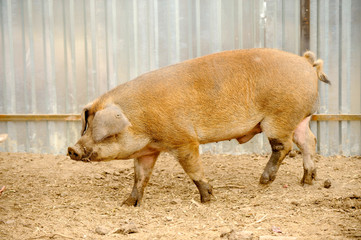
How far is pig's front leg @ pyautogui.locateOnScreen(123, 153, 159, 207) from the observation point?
4.59m

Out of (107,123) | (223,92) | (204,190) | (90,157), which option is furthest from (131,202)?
(223,92)

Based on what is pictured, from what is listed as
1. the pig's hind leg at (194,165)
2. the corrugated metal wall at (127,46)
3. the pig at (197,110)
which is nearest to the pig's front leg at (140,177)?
the pig at (197,110)

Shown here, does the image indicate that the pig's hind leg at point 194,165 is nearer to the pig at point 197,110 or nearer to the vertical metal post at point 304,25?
the pig at point 197,110

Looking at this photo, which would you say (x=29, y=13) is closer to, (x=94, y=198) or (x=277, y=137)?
(x=94, y=198)

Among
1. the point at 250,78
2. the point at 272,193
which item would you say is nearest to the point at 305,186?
the point at 272,193

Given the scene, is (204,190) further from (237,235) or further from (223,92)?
(237,235)

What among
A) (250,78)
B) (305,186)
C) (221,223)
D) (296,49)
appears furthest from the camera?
(296,49)

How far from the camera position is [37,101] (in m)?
7.08

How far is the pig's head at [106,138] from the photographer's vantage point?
423 centimetres

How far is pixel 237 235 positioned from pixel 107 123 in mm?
1718

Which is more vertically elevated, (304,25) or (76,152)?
(304,25)

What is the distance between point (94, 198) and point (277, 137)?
214 cm

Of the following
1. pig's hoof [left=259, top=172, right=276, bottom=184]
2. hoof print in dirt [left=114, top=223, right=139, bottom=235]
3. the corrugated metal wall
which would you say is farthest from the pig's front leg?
the corrugated metal wall

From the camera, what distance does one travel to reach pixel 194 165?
4.46 meters
